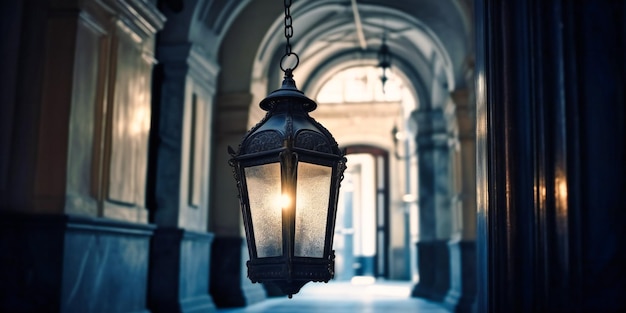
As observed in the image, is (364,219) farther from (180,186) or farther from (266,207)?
(266,207)

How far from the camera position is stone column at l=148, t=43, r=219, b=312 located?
10625 millimetres

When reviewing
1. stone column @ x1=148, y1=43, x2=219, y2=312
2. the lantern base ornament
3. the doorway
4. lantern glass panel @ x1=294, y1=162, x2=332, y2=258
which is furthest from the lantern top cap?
the doorway

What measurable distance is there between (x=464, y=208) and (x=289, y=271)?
→ 10.6 meters

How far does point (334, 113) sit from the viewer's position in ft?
→ 96.5

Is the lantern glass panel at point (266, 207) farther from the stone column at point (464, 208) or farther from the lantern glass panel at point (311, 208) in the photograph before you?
the stone column at point (464, 208)

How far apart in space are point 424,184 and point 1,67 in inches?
497

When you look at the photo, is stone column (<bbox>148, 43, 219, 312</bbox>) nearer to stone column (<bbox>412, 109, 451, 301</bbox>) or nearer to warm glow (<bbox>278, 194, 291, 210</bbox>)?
stone column (<bbox>412, 109, 451, 301</bbox>)

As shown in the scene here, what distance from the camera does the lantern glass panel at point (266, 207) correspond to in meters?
2.89

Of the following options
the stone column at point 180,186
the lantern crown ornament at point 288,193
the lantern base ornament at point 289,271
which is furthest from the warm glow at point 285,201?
the stone column at point 180,186

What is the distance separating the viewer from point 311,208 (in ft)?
9.68

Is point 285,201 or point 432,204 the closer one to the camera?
point 285,201

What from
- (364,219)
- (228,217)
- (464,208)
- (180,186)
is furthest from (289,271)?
(364,219)

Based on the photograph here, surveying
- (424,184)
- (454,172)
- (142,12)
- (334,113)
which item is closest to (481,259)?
(142,12)

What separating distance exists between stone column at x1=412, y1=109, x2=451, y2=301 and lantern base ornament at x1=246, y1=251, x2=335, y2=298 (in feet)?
47.1
